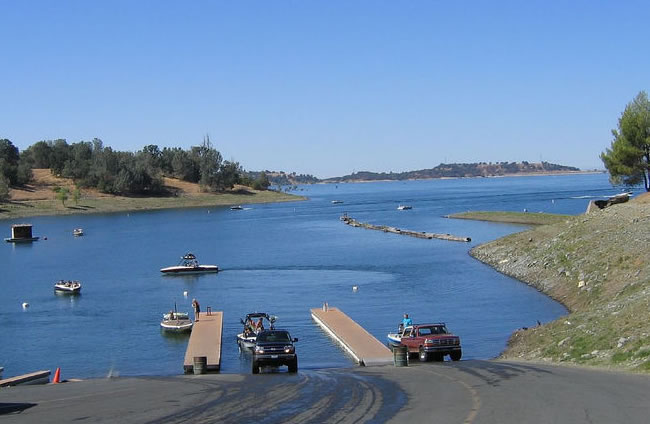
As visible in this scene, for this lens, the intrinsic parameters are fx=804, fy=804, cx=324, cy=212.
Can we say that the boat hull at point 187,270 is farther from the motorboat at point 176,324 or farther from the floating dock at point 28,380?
the floating dock at point 28,380

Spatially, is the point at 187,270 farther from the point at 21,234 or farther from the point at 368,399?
the point at 368,399

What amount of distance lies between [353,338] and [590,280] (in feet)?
59.2

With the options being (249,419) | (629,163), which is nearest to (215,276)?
(629,163)

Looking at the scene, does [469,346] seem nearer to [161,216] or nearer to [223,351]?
[223,351]

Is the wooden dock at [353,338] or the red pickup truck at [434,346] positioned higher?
the red pickup truck at [434,346]

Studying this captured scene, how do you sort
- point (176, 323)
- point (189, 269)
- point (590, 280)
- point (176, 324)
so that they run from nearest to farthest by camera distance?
point (176, 324)
point (176, 323)
point (590, 280)
point (189, 269)

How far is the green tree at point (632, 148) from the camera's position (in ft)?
310

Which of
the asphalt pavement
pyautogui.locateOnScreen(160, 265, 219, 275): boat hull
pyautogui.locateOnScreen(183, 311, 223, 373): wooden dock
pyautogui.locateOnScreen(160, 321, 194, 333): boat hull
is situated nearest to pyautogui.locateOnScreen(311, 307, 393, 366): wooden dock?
pyautogui.locateOnScreen(183, 311, 223, 373): wooden dock

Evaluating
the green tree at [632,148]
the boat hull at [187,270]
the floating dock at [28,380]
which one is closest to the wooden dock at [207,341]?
the floating dock at [28,380]

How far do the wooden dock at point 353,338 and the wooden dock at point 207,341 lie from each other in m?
6.64

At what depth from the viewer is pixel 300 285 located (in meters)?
72.4

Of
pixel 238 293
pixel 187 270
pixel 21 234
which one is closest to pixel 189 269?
pixel 187 270

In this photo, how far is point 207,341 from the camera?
45438mm

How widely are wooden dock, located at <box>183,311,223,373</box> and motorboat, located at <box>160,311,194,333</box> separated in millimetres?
492
